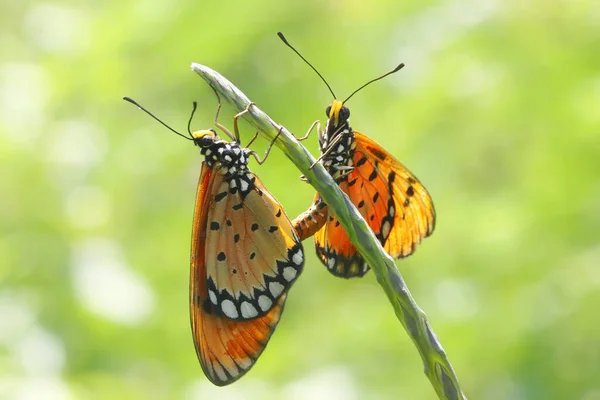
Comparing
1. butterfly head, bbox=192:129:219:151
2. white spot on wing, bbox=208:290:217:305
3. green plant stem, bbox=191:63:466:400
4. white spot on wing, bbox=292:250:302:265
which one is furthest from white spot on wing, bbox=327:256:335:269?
green plant stem, bbox=191:63:466:400

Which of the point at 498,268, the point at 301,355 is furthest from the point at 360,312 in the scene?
the point at 498,268

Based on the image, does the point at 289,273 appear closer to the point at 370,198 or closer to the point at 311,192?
the point at 370,198

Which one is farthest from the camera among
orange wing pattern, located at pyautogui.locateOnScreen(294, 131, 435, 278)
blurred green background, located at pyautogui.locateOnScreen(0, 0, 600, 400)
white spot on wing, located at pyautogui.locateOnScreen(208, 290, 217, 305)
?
blurred green background, located at pyautogui.locateOnScreen(0, 0, 600, 400)

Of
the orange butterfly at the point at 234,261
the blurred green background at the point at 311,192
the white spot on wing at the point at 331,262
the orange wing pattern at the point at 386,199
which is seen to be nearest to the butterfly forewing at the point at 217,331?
the orange butterfly at the point at 234,261

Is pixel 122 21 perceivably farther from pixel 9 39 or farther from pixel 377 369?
pixel 377 369

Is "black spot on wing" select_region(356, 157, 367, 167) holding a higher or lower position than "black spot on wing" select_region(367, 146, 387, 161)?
lower

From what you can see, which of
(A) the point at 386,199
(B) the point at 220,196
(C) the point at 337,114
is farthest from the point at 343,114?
(B) the point at 220,196

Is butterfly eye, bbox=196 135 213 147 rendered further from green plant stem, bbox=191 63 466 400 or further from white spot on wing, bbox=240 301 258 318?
green plant stem, bbox=191 63 466 400

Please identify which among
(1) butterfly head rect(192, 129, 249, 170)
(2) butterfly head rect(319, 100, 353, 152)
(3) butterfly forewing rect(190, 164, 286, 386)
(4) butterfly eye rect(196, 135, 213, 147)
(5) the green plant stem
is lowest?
(5) the green plant stem
